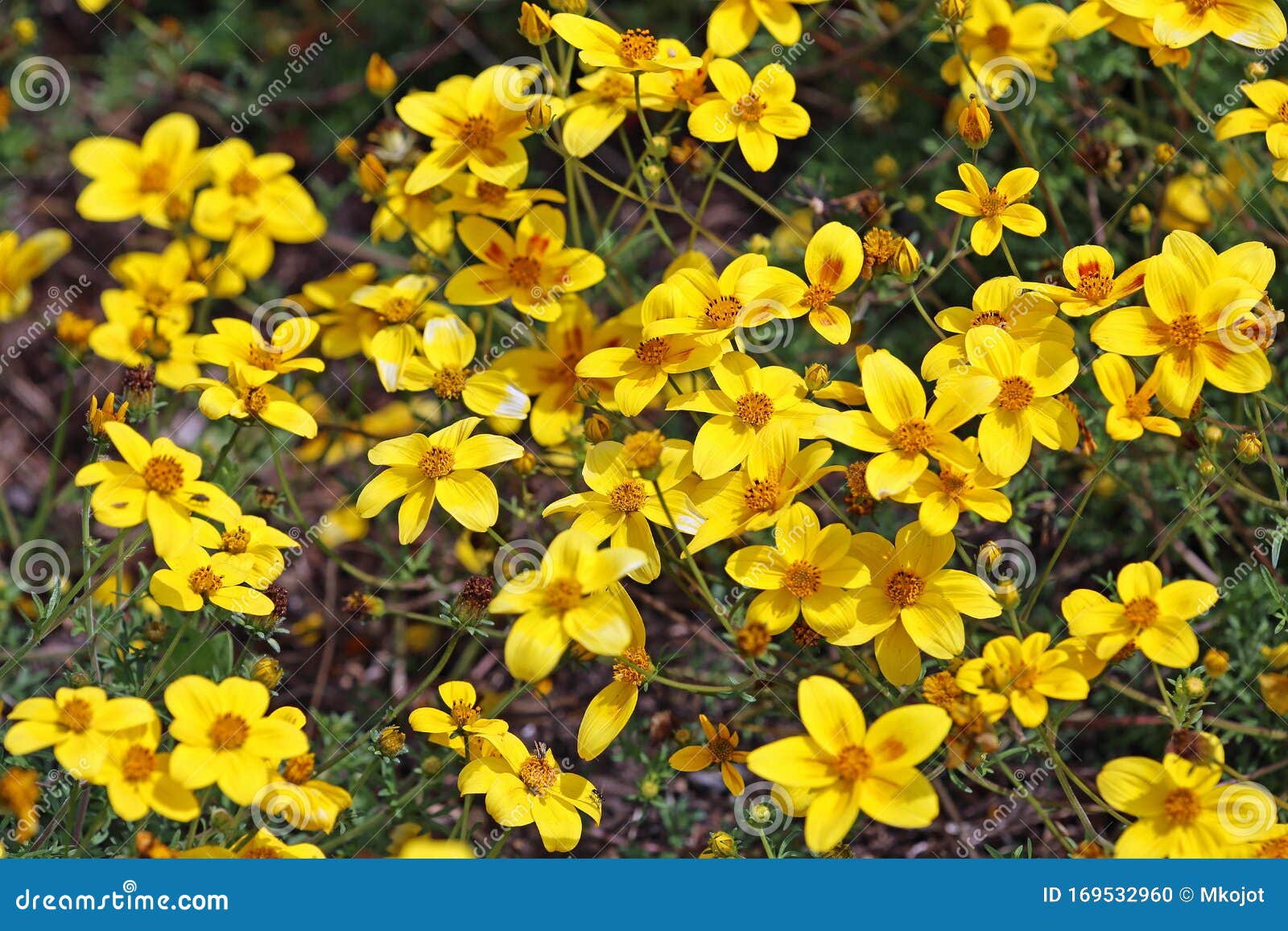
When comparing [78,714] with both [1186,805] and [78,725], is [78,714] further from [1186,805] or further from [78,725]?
[1186,805]

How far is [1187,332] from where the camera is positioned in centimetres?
320

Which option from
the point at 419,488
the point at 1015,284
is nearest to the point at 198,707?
the point at 419,488

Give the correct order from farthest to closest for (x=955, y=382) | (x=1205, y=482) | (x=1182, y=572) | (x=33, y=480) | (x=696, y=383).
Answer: (x=33, y=480) → (x=1182, y=572) → (x=696, y=383) → (x=1205, y=482) → (x=955, y=382)

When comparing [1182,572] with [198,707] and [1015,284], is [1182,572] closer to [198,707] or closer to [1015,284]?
[1015,284]

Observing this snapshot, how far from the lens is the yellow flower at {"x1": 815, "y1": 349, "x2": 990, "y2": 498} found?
313 cm

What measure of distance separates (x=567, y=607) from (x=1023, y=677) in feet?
4.03

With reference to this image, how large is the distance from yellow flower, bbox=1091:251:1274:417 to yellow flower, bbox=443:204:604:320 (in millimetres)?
1657

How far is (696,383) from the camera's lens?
380 cm

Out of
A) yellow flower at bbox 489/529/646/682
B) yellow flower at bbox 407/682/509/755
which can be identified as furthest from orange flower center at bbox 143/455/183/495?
yellow flower at bbox 489/529/646/682

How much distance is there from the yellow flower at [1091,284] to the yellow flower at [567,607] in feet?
4.75

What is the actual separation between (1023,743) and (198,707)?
231 cm

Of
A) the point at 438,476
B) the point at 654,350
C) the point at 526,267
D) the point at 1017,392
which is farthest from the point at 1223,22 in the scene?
the point at 438,476

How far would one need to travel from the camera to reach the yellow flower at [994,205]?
133 inches

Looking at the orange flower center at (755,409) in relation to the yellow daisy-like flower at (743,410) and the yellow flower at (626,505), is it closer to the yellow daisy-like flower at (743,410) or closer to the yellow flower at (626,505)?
the yellow daisy-like flower at (743,410)
